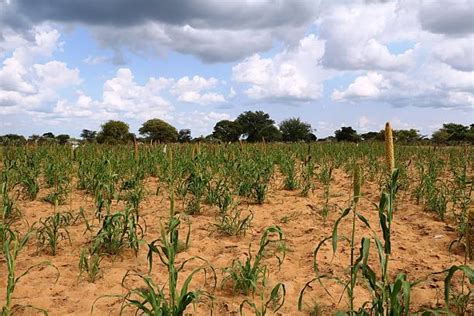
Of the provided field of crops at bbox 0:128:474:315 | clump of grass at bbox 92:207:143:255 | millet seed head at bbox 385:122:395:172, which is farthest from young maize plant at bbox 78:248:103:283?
millet seed head at bbox 385:122:395:172

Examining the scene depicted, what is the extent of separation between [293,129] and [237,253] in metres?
67.5

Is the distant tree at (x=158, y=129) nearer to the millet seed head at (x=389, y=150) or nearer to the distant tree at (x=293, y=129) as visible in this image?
the distant tree at (x=293, y=129)

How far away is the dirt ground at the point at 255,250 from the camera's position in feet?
10.0

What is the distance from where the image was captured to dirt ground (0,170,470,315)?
120 inches

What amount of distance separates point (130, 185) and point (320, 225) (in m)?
3.31

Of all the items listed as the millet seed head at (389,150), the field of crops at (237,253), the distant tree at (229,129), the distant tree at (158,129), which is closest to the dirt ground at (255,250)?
the field of crops at (237,253)

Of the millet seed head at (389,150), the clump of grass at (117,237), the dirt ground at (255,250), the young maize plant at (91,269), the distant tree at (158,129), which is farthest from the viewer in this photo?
the distant tree at (158,129)

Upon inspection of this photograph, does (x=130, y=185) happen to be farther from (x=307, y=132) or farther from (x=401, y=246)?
(x=307, y=132)

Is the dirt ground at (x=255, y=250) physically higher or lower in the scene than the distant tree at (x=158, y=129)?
lower

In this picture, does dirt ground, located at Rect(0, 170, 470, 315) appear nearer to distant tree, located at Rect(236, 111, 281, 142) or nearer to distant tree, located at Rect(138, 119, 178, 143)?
distant tree, located at Rect(138, 119, 178, 143)

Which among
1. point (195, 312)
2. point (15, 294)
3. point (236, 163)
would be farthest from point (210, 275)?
point (236, 163)

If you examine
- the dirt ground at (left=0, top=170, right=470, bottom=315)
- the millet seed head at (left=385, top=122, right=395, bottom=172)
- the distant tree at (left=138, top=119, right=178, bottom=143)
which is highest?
the distant tree at (left=138, top=119, right=178, bottom=143)

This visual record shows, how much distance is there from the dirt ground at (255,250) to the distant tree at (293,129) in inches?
2428

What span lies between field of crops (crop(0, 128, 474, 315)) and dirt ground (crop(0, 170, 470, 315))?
1cm
